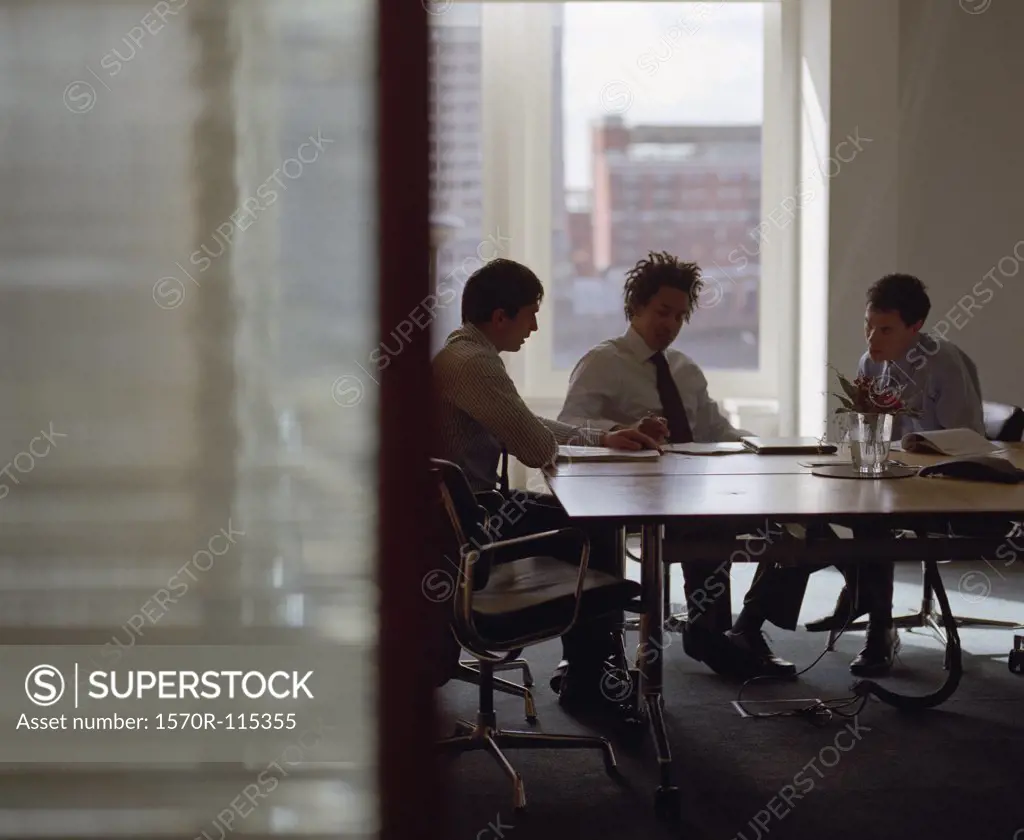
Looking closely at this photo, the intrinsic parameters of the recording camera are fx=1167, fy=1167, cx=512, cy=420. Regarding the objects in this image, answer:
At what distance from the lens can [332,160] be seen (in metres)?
0.94

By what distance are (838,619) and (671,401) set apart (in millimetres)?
945

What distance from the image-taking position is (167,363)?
3.34 ft

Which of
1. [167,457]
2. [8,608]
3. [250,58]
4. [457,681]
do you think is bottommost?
[457,681]

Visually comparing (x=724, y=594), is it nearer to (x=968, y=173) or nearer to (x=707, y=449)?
(x=707, y=449)

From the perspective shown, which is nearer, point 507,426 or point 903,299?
point 507,426

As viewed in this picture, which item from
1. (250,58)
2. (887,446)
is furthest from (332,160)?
(887,446)

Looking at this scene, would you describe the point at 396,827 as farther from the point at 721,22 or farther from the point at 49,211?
the point at 721,22

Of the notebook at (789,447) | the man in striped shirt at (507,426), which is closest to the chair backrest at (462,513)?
the man in striped shirt at (507,426)

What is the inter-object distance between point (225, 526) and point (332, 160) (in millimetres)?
330

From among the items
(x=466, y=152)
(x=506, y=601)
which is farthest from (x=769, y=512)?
(x=466, y=152)

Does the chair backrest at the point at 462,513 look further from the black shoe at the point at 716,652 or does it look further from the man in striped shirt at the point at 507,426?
the black shoe at the point at 716,652

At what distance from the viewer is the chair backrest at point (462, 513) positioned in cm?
238

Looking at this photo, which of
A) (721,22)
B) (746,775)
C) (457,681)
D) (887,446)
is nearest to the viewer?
(746,775)

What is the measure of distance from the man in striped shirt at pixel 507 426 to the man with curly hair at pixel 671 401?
11.3 inches
